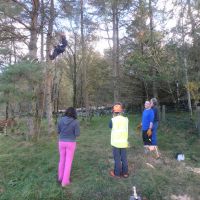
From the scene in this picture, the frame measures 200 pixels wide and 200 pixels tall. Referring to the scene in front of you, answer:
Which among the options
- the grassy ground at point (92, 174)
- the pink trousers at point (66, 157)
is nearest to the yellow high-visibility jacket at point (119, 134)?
the grassy ground at point (92, 174)

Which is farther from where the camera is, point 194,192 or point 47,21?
point 47,21

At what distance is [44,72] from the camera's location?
33.1ft

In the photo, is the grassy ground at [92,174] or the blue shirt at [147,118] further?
the blue shirt at [147,118]

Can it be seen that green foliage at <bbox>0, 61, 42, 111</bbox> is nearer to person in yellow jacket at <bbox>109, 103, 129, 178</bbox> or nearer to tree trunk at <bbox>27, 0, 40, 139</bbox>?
tree trunk at <bbox>27, 0, 40, 139</bbox>

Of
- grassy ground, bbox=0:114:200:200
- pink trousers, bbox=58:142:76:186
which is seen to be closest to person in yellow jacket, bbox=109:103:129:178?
grassy ground, bbox=0:114:200:200

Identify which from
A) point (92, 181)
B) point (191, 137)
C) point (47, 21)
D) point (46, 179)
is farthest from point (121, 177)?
point (47, 21)

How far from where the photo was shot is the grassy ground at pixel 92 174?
6.34 meters

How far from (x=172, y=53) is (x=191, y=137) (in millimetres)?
4857

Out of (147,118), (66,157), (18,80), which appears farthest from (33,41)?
(66,157)

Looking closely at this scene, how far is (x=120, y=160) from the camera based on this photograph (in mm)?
6977

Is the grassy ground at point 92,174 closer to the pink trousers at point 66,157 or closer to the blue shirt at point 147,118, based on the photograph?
the pink trousers at point 66,157

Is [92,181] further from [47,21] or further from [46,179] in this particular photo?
[47,21]

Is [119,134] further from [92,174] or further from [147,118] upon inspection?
[147,118]

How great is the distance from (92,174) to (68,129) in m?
1.41
